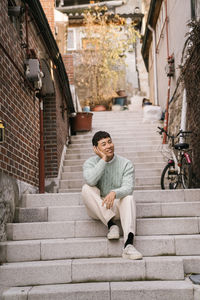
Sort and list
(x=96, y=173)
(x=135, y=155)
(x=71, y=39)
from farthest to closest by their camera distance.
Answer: (x=71, y=39) < (x=135, y=155) < (x=96, y=173)

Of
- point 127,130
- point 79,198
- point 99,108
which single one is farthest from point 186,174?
point 99,108

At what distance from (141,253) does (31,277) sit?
1.06m

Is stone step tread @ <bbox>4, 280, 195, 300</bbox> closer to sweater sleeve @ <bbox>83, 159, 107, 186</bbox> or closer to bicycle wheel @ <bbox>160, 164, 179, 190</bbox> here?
sweater sleeve @ <bbox>83, 159, 107, 186</bbox>

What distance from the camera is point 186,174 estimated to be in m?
6.01

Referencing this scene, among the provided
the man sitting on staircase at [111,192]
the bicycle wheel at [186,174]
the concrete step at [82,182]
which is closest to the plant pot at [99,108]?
the concrete step at [82,182]

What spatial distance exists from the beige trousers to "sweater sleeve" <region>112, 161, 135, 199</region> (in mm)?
55

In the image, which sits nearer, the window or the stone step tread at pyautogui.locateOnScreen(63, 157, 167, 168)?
the stone step tread at pyautogui.locateOnScreen(63, 157, 167, 168)

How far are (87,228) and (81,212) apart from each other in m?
0.38

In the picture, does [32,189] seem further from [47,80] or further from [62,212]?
[47,80]

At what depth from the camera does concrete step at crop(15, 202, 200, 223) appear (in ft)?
13.4

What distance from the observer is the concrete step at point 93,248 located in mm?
3385

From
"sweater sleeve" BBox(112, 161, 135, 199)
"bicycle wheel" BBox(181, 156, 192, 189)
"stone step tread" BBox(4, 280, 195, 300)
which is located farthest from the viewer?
"bicycle wheel" BBox(181, 156, 192, 189)

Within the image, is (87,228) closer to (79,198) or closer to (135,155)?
(79,198)

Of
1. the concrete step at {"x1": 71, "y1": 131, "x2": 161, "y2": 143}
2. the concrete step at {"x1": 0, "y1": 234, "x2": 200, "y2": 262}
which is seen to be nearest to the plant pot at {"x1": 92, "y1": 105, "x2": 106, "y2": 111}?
the concrete step at {"x1": 71, "y1": 131, "x2": 161, "y2": 143}
